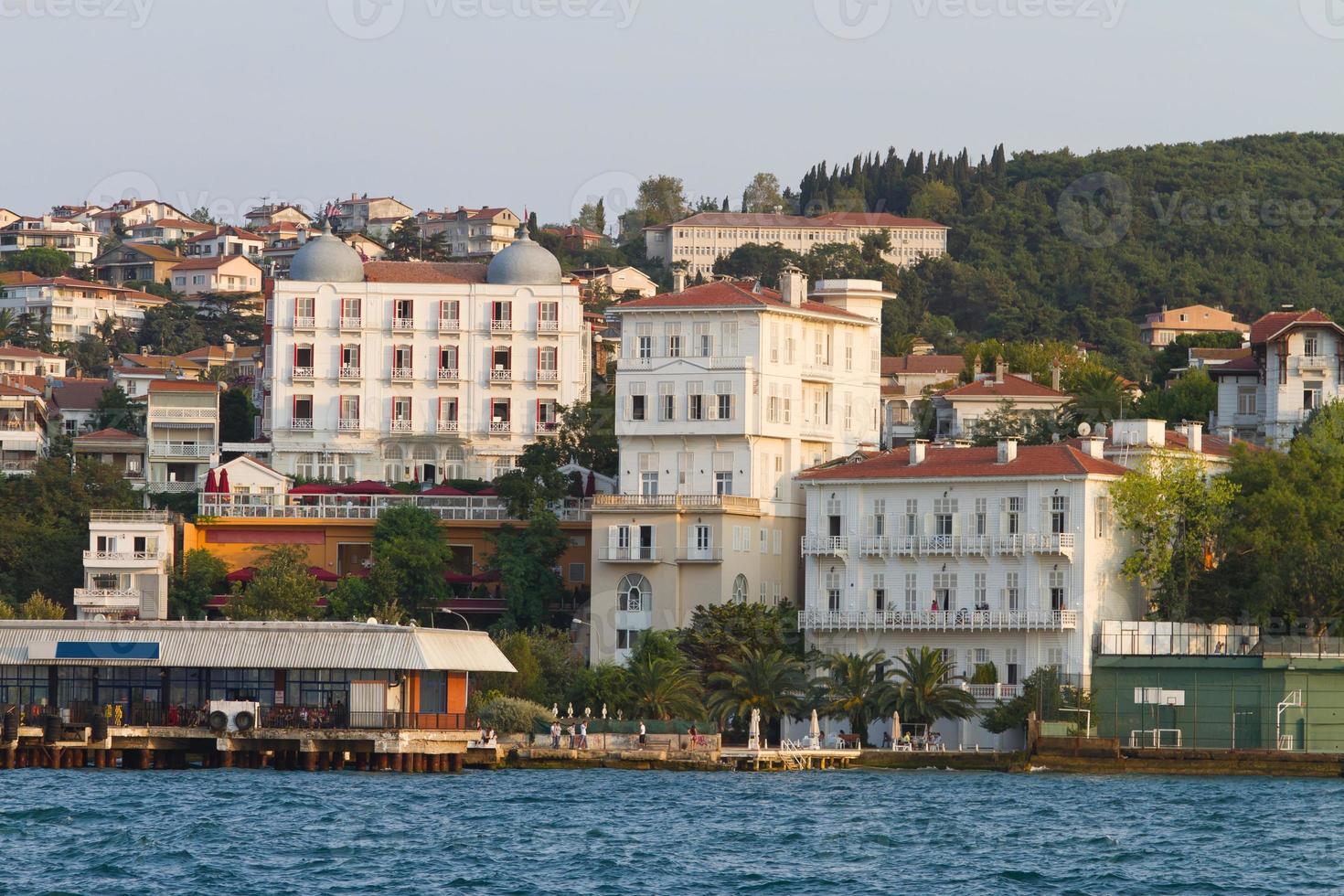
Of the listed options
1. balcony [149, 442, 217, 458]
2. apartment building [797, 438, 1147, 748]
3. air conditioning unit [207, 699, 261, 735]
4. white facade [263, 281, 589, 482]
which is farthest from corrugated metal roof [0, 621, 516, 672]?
balcony [149, 442, 217, 458]

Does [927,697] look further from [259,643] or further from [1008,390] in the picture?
[1008,390]

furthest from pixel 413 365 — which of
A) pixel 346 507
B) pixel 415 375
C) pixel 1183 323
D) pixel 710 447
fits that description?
pixel 1183 323

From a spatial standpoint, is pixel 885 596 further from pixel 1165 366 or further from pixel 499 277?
pixel 1165 366

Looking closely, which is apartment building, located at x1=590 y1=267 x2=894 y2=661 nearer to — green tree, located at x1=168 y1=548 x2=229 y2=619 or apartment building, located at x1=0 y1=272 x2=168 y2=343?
green tree, located at x1=168 y1=548 x2=229 y2=619

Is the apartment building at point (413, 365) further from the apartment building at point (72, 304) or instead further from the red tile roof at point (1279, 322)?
the apartment building at point (72, 304)

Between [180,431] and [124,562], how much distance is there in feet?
63.6

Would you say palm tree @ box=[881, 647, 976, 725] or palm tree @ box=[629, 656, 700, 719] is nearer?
palm tree @ box=[881, 647, 976, 725]

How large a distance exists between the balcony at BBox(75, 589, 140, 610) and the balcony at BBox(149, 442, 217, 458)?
748 inches

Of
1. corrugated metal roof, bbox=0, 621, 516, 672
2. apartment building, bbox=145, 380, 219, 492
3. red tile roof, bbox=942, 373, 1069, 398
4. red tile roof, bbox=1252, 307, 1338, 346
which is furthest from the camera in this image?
apartment building, bbox=145, 380, 219, 492

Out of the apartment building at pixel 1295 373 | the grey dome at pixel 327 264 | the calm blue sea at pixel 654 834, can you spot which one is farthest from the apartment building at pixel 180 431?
the apartment building at pixel 1295 373

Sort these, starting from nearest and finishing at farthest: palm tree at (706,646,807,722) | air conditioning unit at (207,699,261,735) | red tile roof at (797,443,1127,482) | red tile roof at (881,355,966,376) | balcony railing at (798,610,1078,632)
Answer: air conditioning unit at (207,699,261,735) < palm tree at (706,646,807,722) < balcony railing at (798,610,1078,632) < red tile roof at (797,443,1127,482) < red tile roof at (881,355,966,376)

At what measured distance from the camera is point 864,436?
101 metres

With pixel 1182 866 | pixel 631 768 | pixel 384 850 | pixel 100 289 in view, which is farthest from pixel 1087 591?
pixel 100 289

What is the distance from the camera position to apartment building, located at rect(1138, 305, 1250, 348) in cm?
17138
